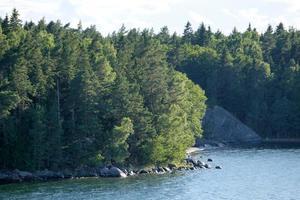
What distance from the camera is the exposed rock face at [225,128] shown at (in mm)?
146125

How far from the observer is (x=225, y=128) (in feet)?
490

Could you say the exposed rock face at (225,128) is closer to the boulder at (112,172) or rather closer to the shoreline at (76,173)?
the shoreline at (76,173)

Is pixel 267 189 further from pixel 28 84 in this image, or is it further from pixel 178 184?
pixel 28 84

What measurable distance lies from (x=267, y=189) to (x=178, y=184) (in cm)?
1050

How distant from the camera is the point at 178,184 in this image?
262 ft

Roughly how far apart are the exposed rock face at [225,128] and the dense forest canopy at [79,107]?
46117 mm

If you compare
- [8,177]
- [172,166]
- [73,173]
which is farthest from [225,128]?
[8,177]

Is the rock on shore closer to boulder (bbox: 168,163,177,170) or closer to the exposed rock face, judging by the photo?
the exposed rock face

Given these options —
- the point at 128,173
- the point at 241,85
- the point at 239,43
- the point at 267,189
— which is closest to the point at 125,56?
the point at 128,173

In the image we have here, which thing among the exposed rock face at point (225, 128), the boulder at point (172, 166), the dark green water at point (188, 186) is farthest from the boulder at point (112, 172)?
the exposed rock face at point (225, 128)

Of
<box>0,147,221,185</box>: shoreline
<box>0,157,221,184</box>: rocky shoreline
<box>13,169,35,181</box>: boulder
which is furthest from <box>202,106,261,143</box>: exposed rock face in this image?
<box>13,169,35,181</box>: boulder

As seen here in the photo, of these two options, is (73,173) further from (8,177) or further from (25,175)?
(8,177)

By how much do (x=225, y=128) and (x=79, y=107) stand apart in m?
66.4

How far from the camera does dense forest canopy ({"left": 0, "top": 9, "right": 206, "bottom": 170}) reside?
84188 millimetres
